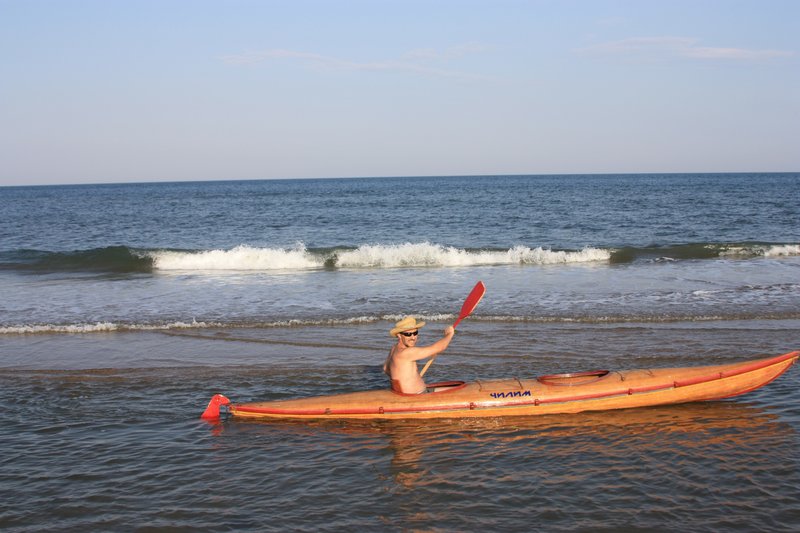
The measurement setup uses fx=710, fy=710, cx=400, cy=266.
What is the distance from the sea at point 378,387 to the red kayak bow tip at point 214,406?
9 cm

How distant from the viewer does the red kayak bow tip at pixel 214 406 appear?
7.76m

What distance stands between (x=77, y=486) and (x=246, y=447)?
5.12 ft

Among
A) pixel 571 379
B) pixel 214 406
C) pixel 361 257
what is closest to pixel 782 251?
pixel 361 257

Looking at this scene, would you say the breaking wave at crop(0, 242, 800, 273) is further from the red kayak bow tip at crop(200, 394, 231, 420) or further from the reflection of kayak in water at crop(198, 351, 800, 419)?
the red kayak bow tip at crop(200, 394, 231, 420)

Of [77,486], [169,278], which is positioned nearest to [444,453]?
[77,486]

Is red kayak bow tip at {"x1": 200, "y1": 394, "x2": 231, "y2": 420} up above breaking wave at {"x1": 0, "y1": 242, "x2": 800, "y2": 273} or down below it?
below

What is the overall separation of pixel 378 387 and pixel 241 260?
49.9ft

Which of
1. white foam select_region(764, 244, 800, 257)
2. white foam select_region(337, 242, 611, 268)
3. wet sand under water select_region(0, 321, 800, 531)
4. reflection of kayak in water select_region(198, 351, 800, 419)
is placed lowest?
wet sand under water select_region(0, 321, 800, 531)

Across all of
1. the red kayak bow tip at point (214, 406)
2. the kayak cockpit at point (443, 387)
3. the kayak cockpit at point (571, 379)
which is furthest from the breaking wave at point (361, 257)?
the red kayak bow tip at point (214, 406)

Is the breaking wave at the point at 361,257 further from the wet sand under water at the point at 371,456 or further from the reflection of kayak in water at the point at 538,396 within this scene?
the reflection of kayak in water at the point at 538,396

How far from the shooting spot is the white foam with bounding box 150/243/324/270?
22672mm

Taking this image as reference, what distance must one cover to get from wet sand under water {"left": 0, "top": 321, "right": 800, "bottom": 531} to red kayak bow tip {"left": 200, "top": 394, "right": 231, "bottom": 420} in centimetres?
17

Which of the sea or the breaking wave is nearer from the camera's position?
the sea

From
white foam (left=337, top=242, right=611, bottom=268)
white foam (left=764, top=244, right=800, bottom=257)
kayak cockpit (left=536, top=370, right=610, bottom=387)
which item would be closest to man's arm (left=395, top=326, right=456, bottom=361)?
kayak cockpit (left=536, top=370, right=610, bottom=387)
